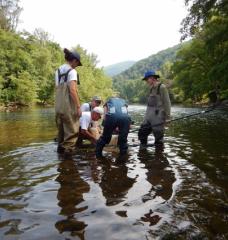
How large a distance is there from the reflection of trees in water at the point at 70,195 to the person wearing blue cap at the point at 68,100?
43.1 inches

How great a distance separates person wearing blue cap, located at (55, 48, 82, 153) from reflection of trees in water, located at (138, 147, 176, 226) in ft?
6.54

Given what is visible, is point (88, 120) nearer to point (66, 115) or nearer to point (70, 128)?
point (70, 128)

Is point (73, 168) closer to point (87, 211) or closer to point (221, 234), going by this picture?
point (87, 211)

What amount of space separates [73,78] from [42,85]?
63435 mm

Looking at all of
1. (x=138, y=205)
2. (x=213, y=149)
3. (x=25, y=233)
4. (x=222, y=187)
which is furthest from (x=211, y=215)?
(x=213, y=149)

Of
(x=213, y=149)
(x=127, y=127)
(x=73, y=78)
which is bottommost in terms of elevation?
(x=213, y=149)

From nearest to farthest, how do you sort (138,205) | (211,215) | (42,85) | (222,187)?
1. (211,215)
2. (138,205)
3. (222,187)
4. (42,85)

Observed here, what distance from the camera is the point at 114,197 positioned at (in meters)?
4.98

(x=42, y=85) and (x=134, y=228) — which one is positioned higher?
(x=42, y=85)

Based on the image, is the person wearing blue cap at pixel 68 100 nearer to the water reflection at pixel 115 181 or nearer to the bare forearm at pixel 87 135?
the bare forearm at pixel 87 135

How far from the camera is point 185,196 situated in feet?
16.4

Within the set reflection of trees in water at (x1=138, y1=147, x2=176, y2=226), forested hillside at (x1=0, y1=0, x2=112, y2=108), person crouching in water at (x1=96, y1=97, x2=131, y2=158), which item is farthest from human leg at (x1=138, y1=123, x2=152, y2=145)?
forested hillside at (x1=0, y1=0, x2=112, y2=108)

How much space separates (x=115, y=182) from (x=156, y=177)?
90 cm

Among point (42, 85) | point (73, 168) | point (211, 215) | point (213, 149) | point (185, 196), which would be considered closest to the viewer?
point (211, 215)
